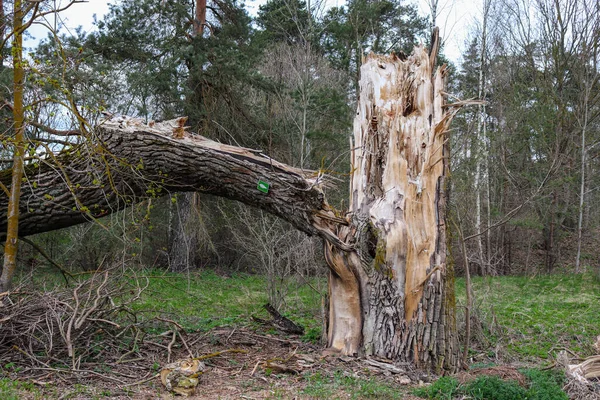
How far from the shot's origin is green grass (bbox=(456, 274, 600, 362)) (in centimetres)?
754

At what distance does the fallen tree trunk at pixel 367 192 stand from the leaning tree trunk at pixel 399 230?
1 centimetres

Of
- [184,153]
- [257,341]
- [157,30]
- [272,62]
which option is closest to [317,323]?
[257,341]

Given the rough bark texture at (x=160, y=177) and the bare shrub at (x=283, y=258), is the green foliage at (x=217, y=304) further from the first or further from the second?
the rough bark texture at (x=160, y=177)

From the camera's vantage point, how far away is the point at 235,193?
6.46 meters

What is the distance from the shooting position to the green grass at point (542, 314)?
297 inches

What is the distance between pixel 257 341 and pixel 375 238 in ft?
6.36

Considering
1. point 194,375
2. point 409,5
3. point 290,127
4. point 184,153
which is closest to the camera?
point 194,375

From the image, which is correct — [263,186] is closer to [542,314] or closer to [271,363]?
[271,363]

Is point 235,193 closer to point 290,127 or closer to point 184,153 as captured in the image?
point 184,153

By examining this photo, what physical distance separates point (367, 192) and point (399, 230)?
581 millimetres

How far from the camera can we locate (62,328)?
517cm

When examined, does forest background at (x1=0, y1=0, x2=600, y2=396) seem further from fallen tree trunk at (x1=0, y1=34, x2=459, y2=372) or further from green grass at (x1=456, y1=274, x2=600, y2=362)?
fallen tree trunk at (x1=0, y1=34, x2=459, y2=372)

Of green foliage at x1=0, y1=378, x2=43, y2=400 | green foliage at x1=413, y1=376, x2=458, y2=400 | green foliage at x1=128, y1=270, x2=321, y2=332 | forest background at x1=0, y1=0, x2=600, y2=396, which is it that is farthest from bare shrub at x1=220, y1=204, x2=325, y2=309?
green foliage at x1=0, y1=378, x2=43, y2=400

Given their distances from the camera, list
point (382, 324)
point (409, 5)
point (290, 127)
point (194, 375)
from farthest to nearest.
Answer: point (409, 5) → point (290, 127) → point (382, 324) → point (194, 375)
